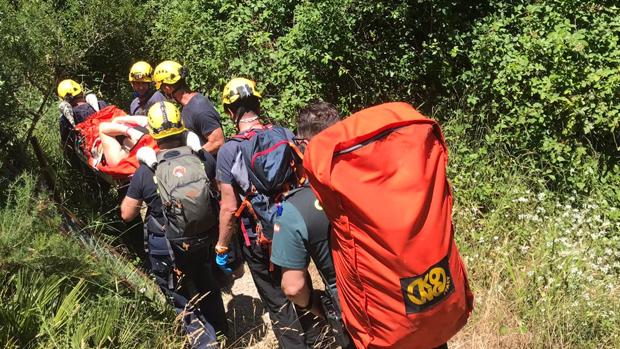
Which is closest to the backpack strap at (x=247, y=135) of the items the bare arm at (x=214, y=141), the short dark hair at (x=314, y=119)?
the short dark hair at (x=314, y=119)

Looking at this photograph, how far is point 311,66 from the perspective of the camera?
20.7ft

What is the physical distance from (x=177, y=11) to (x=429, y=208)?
6.86 metres

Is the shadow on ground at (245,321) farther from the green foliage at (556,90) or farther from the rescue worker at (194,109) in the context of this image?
the green foliage at (556,90)

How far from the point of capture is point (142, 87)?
211 inches

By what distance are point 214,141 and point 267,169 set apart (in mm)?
1651

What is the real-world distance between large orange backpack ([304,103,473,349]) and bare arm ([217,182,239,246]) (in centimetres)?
131

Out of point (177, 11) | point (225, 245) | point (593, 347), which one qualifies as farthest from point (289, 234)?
point (177, 11)

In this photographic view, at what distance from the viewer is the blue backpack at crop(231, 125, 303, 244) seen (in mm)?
2945

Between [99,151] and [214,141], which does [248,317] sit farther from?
[99,151]

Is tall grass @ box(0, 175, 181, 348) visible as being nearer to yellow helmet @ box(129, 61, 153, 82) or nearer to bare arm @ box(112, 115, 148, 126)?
bare arm @ box(112, 115, 148, 126)

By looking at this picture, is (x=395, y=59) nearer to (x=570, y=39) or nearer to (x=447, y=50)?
(x=447, y=50)

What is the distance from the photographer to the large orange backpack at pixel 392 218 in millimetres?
1988

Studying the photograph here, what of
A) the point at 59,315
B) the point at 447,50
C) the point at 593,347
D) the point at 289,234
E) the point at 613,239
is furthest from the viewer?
the point at 447,50

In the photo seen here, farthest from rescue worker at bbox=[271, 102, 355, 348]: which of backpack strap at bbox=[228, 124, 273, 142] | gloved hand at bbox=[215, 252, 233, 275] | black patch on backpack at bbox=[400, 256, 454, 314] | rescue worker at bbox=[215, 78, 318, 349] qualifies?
gloved hand at bbox=[215, 252, 233, 275]
